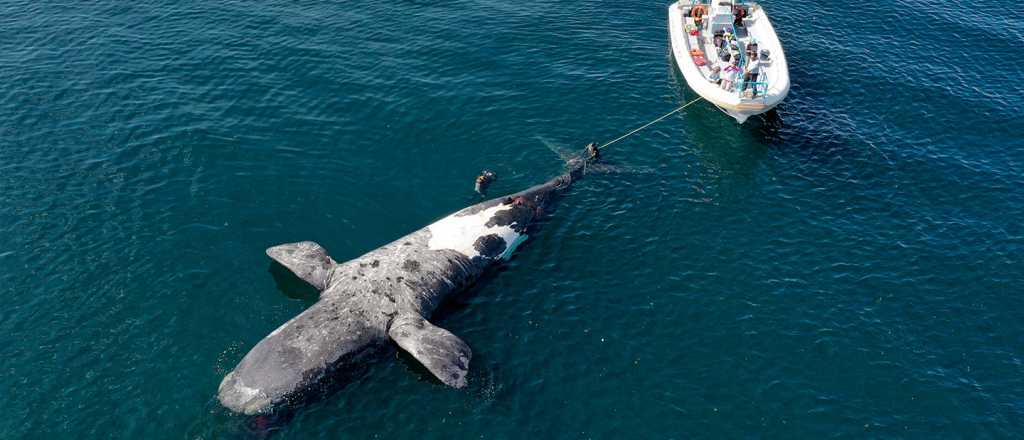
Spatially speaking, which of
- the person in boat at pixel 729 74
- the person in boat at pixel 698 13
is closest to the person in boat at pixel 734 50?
the person in boat at pixel 729 74

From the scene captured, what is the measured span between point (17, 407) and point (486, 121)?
3405cm

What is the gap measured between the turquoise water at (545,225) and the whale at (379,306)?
1.17 meters

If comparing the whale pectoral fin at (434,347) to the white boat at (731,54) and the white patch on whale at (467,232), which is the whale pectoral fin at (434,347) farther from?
the white boat at (731,54)

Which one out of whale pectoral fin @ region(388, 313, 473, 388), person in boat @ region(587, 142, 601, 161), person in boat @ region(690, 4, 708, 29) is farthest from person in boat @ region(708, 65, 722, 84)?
whale pectoral fin @ region(388, 313, 473, 388)

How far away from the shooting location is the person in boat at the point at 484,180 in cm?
4666

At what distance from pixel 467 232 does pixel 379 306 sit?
293 inches

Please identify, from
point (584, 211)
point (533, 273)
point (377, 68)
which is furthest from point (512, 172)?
point (377, 68)

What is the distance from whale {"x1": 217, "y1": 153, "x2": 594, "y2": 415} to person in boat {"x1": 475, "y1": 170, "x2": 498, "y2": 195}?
8.73 ft

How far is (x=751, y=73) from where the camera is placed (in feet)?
183

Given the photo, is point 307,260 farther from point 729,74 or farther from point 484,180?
point 729,74

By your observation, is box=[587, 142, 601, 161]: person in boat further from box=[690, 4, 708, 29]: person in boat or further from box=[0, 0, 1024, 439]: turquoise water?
box=[690, 4, 708, 29]: person in boat

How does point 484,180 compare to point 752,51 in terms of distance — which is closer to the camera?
point 484,180

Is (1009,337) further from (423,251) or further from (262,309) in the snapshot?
(262,309)

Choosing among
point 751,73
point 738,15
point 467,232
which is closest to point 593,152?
point 467,232
